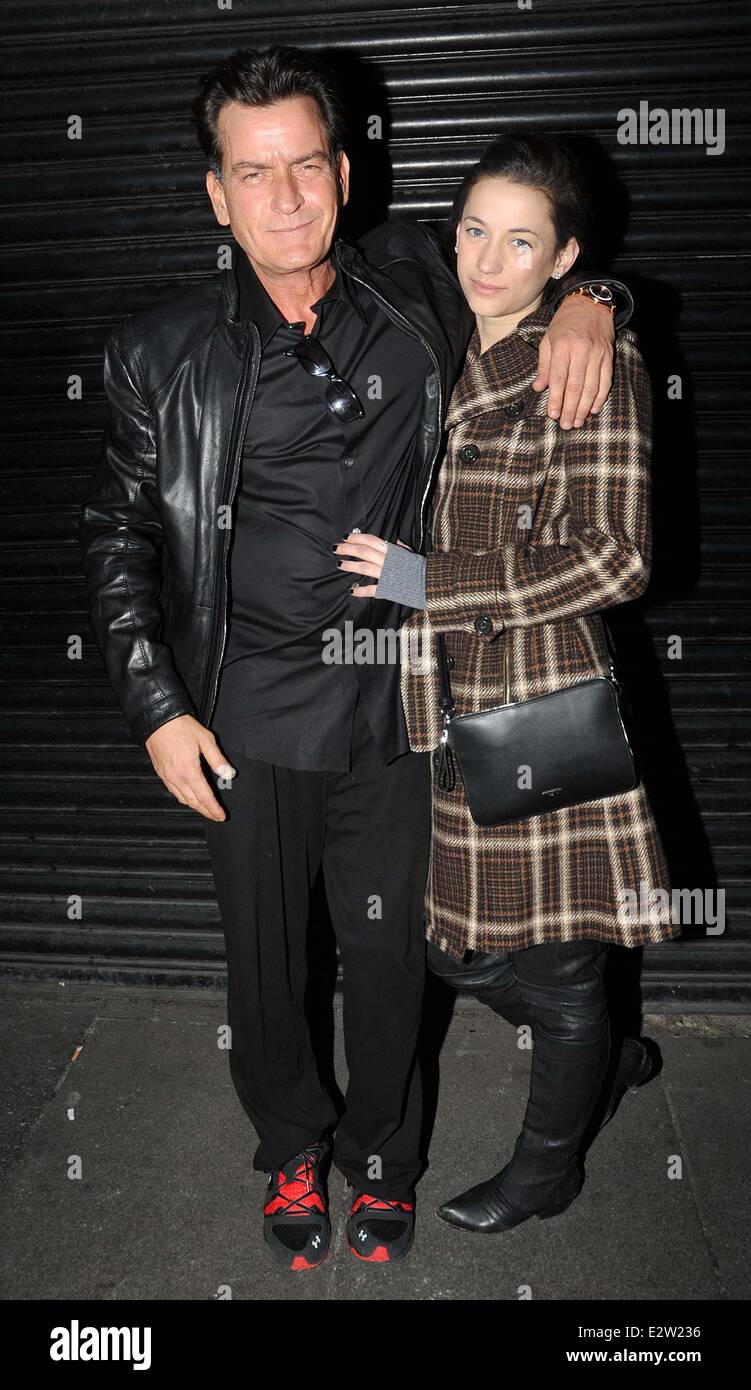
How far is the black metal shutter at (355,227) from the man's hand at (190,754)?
4.74 feet

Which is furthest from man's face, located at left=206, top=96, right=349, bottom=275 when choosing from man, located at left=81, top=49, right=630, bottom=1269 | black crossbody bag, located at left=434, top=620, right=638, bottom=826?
black crossbody bag, located at left=434, top=620, right=638, bottom=826

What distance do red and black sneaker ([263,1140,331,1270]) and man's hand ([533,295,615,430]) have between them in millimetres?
1945

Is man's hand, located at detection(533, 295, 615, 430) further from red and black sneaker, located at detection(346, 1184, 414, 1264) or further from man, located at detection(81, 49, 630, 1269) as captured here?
red and black sneaker, located at detection(346, 1184, 414, 1264)

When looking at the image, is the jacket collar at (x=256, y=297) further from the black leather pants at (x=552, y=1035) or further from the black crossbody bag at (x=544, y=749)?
the black leather pants at (x=552, y=1035)

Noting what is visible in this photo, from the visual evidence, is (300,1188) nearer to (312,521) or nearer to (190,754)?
(190,754)

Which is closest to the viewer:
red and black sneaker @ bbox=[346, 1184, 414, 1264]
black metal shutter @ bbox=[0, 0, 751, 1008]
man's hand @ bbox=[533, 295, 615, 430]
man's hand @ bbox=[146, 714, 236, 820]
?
man's hand @ bbox=[533, 295, 615, 430]

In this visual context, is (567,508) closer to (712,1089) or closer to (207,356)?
(207,356)

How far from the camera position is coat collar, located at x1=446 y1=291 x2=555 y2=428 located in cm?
237

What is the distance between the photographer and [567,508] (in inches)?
92.9

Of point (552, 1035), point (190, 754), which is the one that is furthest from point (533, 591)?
point (552, 1035)

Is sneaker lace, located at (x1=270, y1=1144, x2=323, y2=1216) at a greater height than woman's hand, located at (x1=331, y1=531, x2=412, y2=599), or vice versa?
woman's hand, located at (x1=331, y1=531, x2=412, y2=599)

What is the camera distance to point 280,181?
2.27 metres

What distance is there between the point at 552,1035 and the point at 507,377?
4.88 ft

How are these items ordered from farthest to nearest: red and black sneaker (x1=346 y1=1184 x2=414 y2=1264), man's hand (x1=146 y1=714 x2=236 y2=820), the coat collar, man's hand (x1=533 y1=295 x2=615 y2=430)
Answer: red and black sneaker (x1=346 y1=1184 x2=414 y2=1264) → man's hand (x1=146 y1=714 x2=236 y2=820) → the coat collar → man's hand (x1=533 y1=295 x2=615 y2=430)
